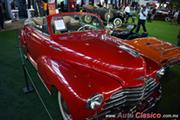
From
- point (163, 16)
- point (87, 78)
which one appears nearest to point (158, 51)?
point (87, 78)

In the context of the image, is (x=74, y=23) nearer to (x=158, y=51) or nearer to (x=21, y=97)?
(x=21, y=97)

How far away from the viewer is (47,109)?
329 centimetres

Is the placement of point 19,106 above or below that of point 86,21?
below

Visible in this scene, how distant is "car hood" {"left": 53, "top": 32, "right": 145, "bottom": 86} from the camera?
2549 mm

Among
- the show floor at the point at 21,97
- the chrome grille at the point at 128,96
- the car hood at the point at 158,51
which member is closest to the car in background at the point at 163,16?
the show floor at the point at 21,97

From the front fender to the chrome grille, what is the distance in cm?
8

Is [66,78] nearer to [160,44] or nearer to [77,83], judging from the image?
[77,83]

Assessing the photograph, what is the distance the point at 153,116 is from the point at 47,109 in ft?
5.93

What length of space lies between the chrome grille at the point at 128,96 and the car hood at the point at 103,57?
105 millimetres

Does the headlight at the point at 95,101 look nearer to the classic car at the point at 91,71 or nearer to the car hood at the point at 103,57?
the classic car at the point at 91,71

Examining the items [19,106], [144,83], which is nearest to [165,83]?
[144,83]

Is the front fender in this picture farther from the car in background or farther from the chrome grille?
the car in background

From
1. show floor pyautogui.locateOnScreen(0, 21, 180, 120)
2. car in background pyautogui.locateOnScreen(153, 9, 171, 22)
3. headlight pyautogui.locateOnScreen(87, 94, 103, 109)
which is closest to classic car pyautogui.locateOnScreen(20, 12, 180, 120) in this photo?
headlight pyautogui.locateOnScreen(87, 94, 103, 109)

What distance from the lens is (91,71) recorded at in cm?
266
